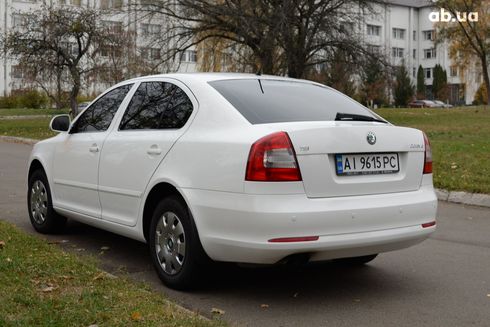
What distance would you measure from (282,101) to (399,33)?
96178 mm

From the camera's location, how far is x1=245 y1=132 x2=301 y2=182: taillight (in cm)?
438

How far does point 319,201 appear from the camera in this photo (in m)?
4.46

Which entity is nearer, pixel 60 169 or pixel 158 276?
pixel 158 276

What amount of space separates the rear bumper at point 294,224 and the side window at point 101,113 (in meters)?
1.70

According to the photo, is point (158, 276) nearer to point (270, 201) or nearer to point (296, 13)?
point (270, 201)

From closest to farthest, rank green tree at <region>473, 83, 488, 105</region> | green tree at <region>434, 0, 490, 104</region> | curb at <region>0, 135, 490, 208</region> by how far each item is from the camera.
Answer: curb at <region>0, 135, 490, 208</region> < green tree at <region>434, 0, 490, 104</region> < green tree at <region>473, 83, 488, 105</region>

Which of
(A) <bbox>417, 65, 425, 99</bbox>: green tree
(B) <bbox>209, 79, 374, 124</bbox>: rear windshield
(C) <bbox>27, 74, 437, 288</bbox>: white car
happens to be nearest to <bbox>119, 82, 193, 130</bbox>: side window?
(C) <bbox>27, 74, 437, 288</bbox>: white car

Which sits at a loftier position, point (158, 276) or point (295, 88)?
point (295, 88)

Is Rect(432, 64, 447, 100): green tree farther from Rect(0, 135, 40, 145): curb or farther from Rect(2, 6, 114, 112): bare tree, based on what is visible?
Rect(0, 135, 40, 145): curb

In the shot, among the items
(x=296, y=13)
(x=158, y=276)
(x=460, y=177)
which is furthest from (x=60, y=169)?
(x=296, y=13)

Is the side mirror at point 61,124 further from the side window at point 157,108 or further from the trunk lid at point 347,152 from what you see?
the trunk lid at point 347,152

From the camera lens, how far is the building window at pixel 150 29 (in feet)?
94.8

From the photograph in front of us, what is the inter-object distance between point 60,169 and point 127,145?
4.42 ft

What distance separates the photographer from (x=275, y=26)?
26109 mm
